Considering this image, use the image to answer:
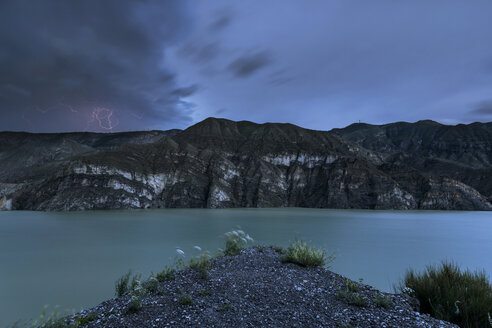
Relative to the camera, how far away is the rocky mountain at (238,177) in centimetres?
7988

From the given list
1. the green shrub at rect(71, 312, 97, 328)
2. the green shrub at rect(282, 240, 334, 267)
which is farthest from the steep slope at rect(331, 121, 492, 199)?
the green shrub at rect(71, 312, 97, 328)

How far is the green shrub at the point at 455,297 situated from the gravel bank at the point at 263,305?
0.82 metres

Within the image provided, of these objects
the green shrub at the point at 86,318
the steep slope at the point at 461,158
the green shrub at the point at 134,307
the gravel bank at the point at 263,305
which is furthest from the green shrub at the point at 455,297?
the steep slope at the point at 461,158

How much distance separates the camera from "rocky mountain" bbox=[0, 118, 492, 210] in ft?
262

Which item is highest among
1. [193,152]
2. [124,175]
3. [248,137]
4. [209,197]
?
[248,137]

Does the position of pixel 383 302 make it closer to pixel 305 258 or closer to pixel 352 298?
pixel 352 298

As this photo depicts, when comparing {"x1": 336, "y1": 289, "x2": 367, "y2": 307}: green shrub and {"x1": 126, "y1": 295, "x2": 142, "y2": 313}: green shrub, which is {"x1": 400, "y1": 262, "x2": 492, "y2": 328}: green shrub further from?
{"x1": 126, "y1": 295, "x2": 142, "y2": 313}: green shrub

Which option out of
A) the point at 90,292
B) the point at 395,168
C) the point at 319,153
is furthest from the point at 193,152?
the point at 90,292

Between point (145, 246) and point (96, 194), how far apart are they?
217 ft

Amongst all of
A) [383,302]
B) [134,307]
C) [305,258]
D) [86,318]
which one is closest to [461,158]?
[305,258]

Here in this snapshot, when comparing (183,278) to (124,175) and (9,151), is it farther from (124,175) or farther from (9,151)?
(9,151)

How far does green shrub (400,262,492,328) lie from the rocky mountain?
8178 centimetres

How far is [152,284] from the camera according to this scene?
24.3ft

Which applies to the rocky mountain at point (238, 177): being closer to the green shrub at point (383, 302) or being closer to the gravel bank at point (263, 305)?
the gravel bank at point (263, 305)
